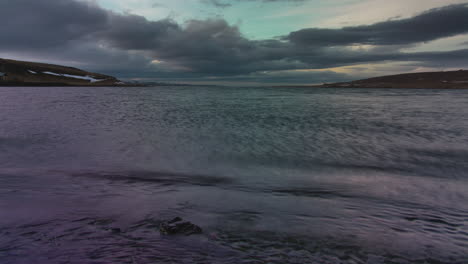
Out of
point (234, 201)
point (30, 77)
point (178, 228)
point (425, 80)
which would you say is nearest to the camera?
point (178, 228)

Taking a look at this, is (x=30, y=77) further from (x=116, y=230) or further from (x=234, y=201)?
(x=116, y=230)

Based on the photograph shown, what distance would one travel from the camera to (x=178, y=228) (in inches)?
202

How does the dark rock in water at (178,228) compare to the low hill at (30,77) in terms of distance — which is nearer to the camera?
the dark rock in water at (178,228)

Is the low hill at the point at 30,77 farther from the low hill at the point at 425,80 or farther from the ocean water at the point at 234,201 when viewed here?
the low hill at the point at 425,80

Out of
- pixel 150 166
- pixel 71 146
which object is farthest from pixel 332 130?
pixel 71 146

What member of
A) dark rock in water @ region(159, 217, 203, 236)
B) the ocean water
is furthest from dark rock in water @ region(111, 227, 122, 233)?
dark rock in water @ region(159, 217, 203, 236)

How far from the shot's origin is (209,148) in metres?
14.2

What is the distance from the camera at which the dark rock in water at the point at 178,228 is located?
506 cm

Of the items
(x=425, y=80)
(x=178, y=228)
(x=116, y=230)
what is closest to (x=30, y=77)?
(x=116, y=230)

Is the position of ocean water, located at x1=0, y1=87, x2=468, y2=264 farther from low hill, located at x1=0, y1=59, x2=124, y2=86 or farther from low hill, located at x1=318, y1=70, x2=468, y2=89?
low hill, located at x1=318, y1=70, x2=468, y2=89

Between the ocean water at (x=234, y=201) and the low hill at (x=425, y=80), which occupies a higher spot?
the low hill at (x=425, y=80)

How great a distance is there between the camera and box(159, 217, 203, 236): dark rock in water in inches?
199

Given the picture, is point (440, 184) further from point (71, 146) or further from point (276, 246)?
point (71, 146)

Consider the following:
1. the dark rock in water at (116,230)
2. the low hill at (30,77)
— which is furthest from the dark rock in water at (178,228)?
the low hill at (30,77)
